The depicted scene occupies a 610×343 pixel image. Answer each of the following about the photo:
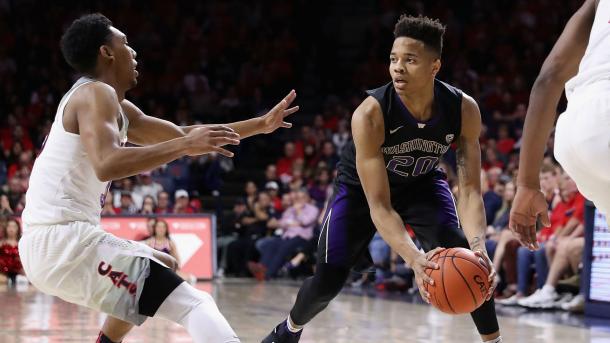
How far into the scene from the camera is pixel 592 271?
8664 millimetres

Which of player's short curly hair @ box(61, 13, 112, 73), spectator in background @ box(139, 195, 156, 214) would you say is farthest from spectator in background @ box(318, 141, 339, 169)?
player's short curly hair @ box(61, 13, 112, 73)

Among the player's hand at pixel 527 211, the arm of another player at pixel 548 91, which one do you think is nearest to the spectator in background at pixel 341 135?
the player's hand at pixel 527 211

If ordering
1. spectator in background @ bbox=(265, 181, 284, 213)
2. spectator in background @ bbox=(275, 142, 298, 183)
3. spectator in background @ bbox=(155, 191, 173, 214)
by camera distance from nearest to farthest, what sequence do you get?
spectator in background @ bbox=(155, 191, 173, 214) < spectator in background @ bbox=(265, 181, 284, 213) < spectator in background @ bbox=(275, 142, 298, 183)

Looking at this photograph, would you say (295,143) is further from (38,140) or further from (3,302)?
(3,302)

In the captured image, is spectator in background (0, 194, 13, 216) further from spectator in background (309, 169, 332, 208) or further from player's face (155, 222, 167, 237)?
spectator in background (309, 169, 332, 208)

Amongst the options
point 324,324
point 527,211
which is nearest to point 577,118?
point 527,211

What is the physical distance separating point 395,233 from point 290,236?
331 inches

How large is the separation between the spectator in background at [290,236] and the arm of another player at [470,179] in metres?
7.77

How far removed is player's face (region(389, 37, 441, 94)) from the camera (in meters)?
4.87

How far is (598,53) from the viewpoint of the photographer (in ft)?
8.84

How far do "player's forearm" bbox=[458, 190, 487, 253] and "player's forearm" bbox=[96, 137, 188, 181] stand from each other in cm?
175

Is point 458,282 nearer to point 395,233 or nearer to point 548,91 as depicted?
point 395,233

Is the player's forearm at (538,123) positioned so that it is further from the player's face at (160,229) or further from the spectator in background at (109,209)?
the spectator in background at (109,209)

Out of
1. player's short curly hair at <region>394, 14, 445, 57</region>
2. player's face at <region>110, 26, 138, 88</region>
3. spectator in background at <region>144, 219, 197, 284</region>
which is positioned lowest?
spectator in background at <region>144, 219, 197, 284</region>
